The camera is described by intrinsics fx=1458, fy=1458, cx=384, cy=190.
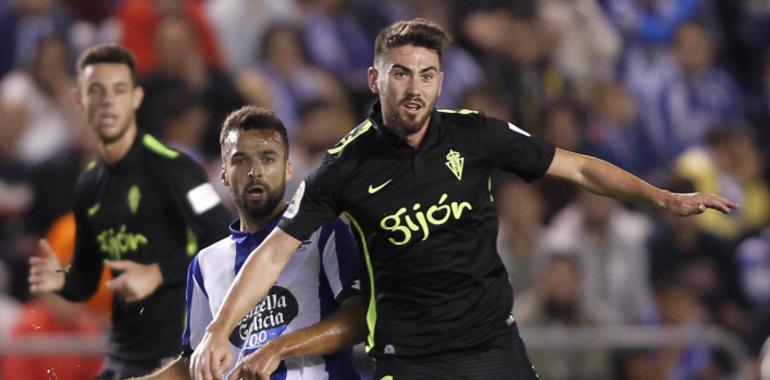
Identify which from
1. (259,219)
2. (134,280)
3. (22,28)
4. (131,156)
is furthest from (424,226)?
(22,28)

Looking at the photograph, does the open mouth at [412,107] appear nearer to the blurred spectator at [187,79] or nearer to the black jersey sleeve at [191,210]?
the black jersey sleeve at [191,210]

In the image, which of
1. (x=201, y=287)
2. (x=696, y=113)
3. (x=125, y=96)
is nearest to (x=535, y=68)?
(x=696, y=113)

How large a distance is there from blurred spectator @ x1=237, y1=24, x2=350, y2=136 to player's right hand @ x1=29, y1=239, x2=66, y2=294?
4115 mm

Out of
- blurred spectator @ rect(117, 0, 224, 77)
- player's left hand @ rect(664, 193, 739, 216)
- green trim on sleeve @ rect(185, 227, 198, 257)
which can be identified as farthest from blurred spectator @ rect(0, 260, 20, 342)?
player's left hand @ rect(664, 193, 739, 216)

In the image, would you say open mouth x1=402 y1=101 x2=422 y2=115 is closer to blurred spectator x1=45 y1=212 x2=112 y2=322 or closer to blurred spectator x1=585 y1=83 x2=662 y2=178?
blurred spectator x1=45 y1=212 x2=112 y2=322

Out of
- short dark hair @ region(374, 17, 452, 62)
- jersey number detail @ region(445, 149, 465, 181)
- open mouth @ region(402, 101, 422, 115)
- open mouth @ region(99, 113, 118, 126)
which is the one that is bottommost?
jersey number detail @ region(445, 149, 465, 181)

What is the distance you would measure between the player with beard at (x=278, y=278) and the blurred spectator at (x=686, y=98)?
809 cm

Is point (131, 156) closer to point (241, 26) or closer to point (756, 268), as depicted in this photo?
point (241, 26)

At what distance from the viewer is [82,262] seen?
708cm

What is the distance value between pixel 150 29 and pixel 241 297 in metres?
6.25

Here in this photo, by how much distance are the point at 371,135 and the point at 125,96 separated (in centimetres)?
200

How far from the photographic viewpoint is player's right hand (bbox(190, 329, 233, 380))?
488 centimetres

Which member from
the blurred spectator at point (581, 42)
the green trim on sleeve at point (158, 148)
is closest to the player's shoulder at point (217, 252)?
the green trim on sleeve at point (158, 148)

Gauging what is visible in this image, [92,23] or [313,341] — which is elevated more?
[92,23]
